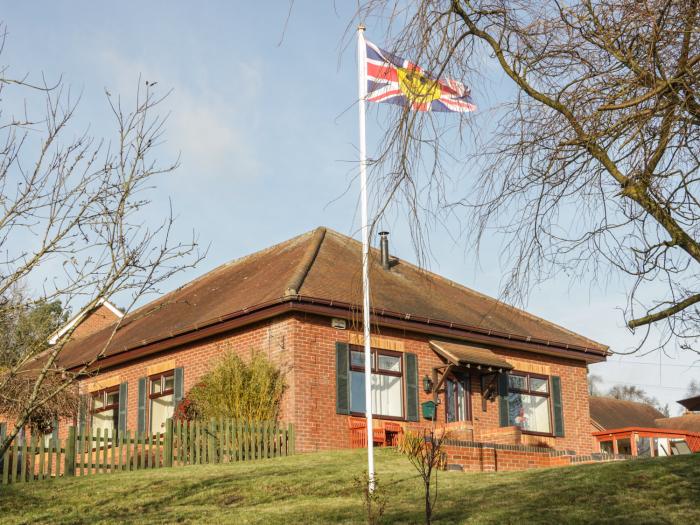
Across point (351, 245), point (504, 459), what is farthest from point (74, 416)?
point (504, 459)

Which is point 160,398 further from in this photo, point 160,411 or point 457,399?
point 457,399

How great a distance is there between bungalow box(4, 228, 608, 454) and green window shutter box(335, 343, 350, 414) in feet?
0.08

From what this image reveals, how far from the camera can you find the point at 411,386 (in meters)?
21.3

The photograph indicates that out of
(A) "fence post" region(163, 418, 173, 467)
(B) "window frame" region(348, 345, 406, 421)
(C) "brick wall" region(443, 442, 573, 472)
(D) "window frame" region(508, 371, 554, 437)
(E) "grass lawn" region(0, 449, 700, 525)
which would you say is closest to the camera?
(E) "grass lawn" region(0, 449, 700, 525)

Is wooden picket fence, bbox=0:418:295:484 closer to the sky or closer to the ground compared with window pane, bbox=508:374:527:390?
closer to the ground

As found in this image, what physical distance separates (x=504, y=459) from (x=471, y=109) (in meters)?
13.0

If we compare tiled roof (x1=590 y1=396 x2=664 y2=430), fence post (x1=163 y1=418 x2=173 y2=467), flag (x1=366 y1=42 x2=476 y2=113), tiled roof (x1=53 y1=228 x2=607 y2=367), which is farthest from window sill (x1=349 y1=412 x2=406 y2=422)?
tiled roof (x1=590 y1=396 x2=664 y2=430)

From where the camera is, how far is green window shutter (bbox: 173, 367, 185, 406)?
Result: 22.2 metres

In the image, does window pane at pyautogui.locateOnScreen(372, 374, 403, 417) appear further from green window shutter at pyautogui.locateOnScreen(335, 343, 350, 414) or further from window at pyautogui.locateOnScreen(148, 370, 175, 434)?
Result: window at pyautogui.locateOnScreen(148, 370, 175, 434)

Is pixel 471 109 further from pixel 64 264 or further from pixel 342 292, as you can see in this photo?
pixel 342 292

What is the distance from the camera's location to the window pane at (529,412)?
77.5ft

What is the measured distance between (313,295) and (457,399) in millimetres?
5070

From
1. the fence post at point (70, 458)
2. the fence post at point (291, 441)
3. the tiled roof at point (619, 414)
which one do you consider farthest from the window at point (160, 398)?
the tiled roof at point (619, 414)

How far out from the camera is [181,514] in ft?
36.2
